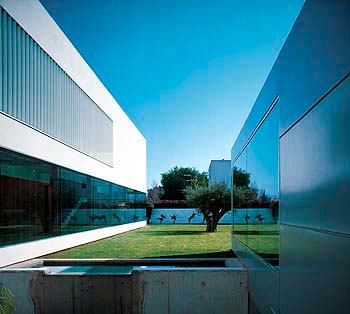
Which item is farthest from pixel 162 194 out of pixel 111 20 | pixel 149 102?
pixel 111 20

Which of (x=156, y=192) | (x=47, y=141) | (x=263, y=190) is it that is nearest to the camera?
(x=263, y=190)

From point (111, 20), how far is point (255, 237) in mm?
6999

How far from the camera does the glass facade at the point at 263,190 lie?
600cm

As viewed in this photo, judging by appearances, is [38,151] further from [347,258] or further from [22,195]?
[347,258]

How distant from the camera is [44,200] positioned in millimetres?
13914

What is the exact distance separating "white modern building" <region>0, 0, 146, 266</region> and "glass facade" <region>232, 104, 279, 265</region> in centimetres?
587

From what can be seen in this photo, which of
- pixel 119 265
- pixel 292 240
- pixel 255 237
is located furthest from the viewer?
pixel 119 265

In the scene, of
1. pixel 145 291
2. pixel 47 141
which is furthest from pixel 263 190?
pixel 47 141

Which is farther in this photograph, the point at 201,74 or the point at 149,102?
the point at 149,102

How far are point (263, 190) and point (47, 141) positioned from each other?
28.8 ft

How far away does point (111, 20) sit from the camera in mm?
11805

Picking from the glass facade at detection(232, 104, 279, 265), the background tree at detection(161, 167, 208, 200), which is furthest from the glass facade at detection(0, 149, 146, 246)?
the background tree at detection(161, 167, 208, 200)

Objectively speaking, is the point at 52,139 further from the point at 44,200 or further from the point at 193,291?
the point at 193,291

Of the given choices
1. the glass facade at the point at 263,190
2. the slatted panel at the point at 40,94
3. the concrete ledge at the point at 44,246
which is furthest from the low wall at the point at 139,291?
the slatted panel at the point at 40,94
